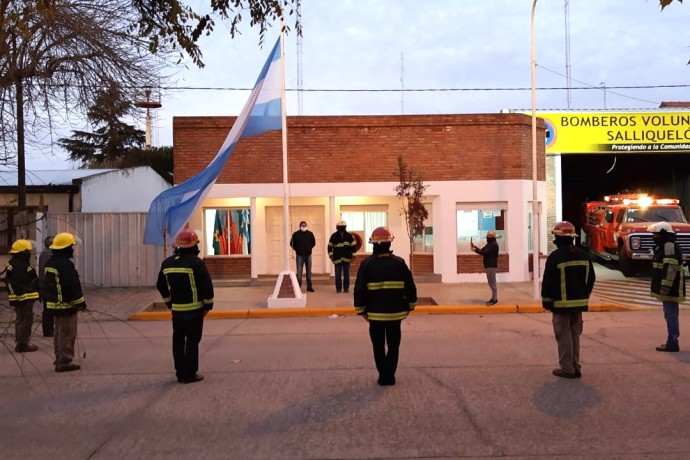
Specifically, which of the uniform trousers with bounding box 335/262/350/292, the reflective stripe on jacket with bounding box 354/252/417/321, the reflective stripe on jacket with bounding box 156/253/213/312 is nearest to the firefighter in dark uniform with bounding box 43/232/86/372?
the reflective stripe on jacket with bounding box 156/253/213/312

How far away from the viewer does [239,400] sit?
22.2ft

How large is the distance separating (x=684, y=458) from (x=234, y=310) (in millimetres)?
10482

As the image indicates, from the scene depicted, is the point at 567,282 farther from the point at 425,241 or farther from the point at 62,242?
the point at 425,241

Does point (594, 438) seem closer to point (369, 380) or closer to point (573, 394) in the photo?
point (573, 394)

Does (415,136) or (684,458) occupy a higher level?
(415,136)

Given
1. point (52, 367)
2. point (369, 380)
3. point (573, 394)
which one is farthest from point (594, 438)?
point (52, 367)

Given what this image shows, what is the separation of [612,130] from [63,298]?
2191cm

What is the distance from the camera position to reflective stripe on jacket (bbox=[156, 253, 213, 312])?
745 cm

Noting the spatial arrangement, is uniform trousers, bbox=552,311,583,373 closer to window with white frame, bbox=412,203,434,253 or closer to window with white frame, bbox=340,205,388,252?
window with white frame, bbox=412,203,434,253

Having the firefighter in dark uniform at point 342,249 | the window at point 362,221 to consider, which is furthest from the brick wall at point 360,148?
the firefighter in dark uniform at point 342,249

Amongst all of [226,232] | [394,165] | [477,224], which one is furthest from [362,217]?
[226,232]

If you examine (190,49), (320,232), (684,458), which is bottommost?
(684,458)

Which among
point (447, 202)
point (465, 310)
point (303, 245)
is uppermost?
point (447, 202)

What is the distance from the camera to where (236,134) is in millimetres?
14242
